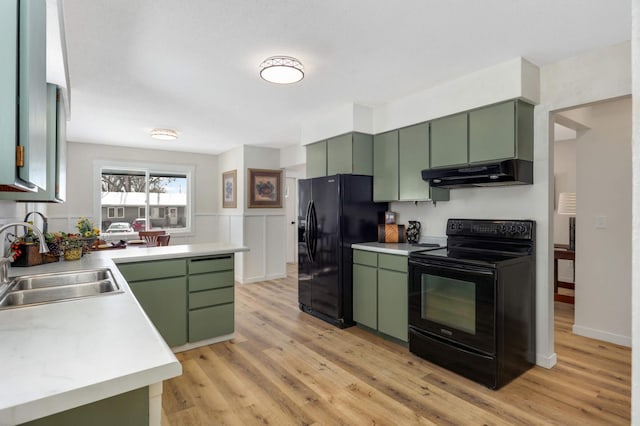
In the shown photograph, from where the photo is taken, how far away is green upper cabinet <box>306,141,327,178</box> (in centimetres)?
417

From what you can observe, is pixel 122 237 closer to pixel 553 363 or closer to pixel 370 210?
pixel 370 210

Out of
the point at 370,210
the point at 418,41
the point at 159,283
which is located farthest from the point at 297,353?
the point at 418,41

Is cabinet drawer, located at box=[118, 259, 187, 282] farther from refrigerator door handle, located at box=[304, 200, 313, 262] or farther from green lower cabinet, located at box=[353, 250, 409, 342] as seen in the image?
green lower cabinet, located at box=[353, 250, 409, 342]

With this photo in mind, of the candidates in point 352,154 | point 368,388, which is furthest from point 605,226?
point 368,388

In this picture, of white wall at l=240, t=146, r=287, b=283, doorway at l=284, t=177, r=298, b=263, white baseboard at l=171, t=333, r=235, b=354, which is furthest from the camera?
doorway at l=284, t=177, r=298, b=263

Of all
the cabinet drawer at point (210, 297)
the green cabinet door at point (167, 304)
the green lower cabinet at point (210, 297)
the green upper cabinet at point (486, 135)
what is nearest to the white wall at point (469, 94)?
the green upper cabinet at point (486, 135)

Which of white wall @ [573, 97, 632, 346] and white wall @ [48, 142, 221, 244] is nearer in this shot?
white wall @ [573, 97, 632, 346]

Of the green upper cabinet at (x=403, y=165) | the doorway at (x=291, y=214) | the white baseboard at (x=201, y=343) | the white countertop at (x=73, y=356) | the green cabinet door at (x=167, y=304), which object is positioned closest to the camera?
the white countertop at (x=73, y=356)

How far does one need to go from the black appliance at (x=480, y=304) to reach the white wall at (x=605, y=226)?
1.16 metres

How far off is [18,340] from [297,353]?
90.5 inches

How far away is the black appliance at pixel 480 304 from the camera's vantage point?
96.7 inches

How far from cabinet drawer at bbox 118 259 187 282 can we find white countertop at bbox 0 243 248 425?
4.63 feet

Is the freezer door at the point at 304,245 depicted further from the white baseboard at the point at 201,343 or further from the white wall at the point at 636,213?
the white wall at the point at 636,213

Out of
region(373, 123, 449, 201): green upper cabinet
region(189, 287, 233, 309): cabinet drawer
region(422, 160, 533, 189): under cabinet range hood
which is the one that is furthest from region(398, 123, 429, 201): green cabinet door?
region(189, 287, 233, 309): cabinet drawer
